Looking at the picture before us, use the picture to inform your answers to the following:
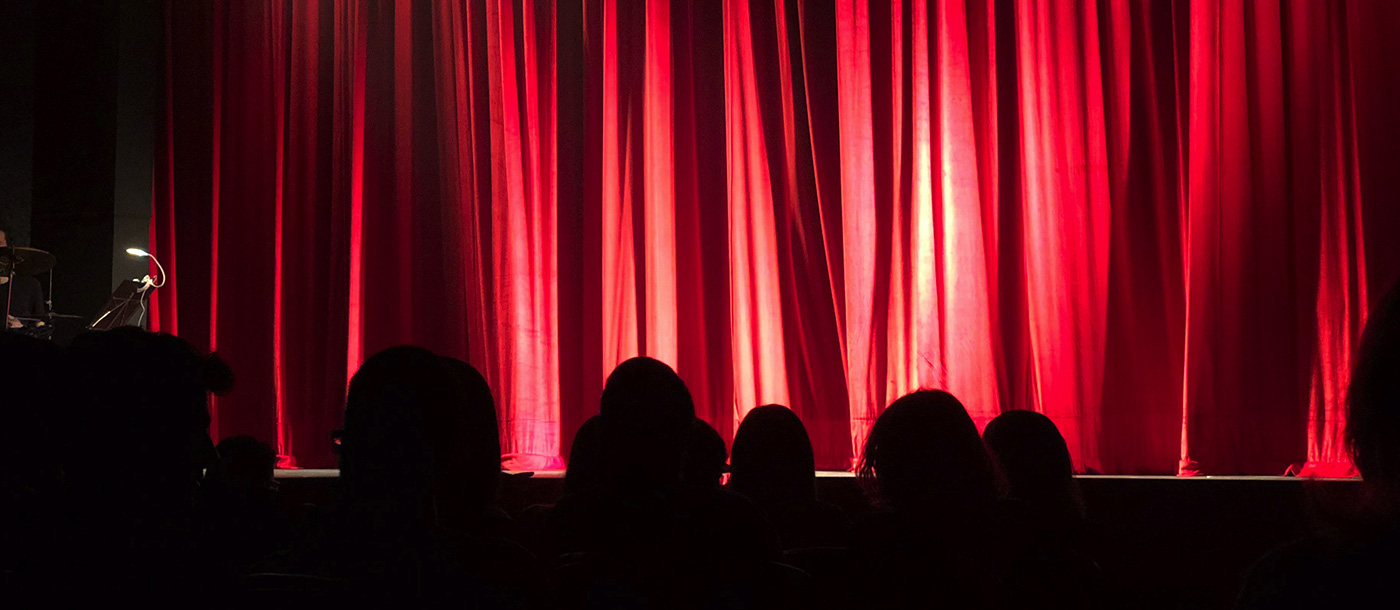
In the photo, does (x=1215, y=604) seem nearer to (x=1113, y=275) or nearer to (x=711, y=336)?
(x=1113, y=275)

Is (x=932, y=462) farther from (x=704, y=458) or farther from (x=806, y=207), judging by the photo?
(x=806, y=207)

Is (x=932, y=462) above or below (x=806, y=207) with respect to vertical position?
below

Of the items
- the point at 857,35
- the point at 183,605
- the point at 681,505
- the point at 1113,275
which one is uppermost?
the point at 857,35

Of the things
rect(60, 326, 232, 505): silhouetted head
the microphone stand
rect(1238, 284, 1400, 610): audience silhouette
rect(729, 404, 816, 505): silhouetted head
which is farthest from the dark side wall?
rect(1238, 284, 1400, 610): audience silhouette

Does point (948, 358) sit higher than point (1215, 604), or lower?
higher

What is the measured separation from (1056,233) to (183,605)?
383cm

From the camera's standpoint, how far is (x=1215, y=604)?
3268 millimetres

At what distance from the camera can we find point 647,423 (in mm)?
1579

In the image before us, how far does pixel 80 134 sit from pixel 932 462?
5.91m

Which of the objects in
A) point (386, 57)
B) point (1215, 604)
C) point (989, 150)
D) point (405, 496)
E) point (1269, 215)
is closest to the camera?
point (405, 496)

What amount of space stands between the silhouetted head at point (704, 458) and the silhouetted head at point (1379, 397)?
1.37 meters

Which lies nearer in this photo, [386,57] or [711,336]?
[711,336]

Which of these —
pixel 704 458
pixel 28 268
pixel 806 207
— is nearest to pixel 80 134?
pixel 28 268

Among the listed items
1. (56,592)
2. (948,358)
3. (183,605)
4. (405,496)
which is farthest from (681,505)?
(948,358)
